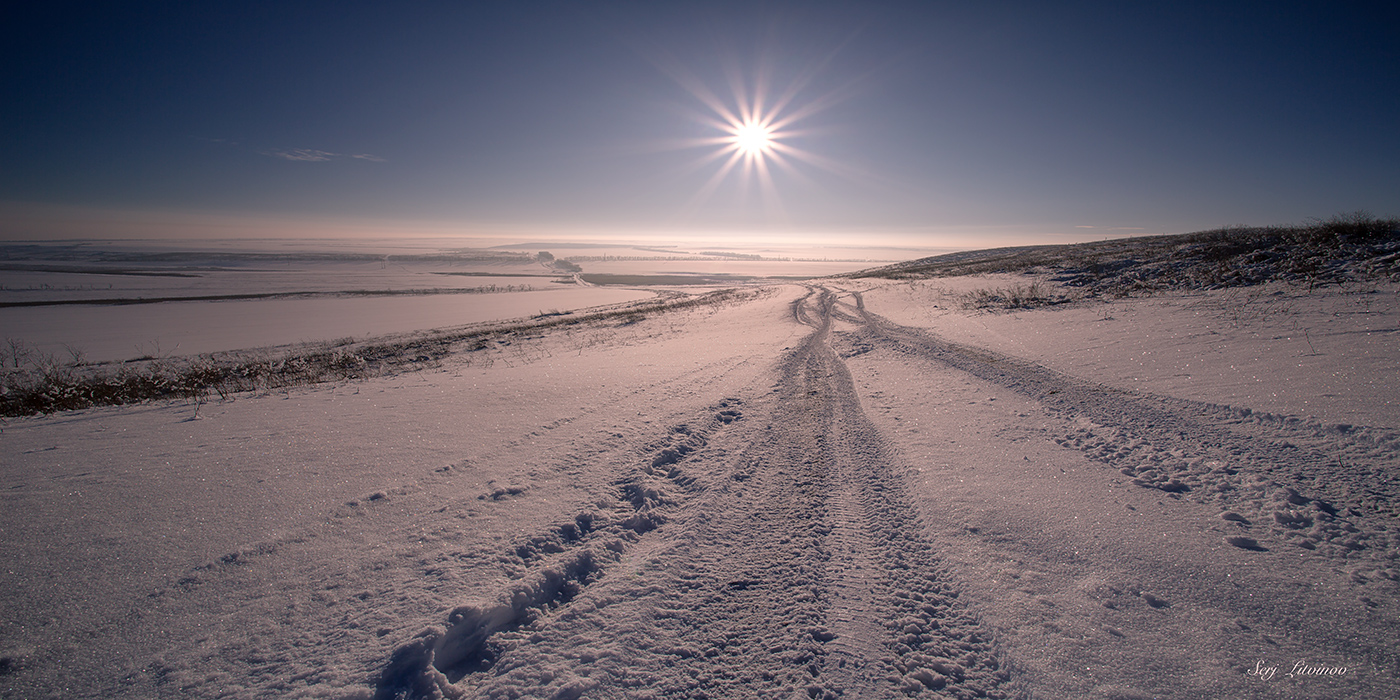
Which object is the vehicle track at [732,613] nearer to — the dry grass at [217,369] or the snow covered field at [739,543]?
the snow covered field at [739,543]

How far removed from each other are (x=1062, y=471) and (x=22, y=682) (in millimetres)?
6507

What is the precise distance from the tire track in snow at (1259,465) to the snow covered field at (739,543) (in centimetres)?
2

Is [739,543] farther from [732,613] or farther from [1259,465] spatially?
[1259,465]

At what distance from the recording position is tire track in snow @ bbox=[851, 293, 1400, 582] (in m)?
2.79

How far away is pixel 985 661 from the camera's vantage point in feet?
7.18

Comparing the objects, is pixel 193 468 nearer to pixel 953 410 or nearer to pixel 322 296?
pixel 953 410

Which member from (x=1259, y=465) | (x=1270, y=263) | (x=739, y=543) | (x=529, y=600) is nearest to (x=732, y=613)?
(x=739, y=543)

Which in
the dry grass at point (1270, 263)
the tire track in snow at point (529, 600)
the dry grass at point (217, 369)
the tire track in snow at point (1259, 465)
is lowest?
the dry grass at point (217, 369)

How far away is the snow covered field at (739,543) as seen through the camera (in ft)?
7.11

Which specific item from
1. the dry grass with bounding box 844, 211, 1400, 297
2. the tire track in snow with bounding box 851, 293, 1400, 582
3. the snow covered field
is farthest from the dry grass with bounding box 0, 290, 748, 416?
the dry grass with bounding box 844, 211, 1400, 297

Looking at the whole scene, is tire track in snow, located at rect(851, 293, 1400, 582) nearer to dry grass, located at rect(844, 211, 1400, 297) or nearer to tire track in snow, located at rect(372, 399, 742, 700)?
tire track in snow, located at rect(372, 399, 742, 700)

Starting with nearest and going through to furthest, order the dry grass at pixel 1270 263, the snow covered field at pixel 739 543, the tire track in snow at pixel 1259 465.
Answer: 1. the snow covered field at pixel 739 543
2. the tire track in snow at pixel 1259 465
3. the dry grass at pixel 1270 263

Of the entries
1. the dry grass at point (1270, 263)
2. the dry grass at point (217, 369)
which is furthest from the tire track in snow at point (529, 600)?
the dry grass at point (1270, 263)

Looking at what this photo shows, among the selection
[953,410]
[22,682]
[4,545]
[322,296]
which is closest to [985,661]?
[953,410]
